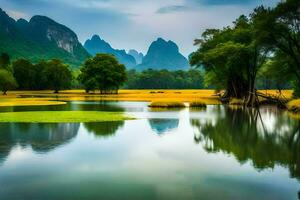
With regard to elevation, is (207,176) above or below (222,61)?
below

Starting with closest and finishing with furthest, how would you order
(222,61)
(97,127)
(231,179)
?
(231,179) < (97,127) < (222,61)

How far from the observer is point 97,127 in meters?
34.9

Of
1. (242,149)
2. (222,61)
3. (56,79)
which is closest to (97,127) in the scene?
(242,149)

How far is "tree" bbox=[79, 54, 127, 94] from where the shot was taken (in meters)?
128

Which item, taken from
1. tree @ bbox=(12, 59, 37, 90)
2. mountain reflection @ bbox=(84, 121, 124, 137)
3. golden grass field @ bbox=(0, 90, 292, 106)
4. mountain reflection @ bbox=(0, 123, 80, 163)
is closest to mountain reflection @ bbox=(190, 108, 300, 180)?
mountain reflection @ bbox=(84, 121, 124, 137)

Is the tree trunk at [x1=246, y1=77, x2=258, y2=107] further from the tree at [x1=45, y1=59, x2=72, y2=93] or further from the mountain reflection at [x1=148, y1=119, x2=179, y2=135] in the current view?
the tree at [x1=45, y1=59, x2=72, y2=93]

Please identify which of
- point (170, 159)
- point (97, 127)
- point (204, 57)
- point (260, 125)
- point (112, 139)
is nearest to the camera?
point (170, 159)

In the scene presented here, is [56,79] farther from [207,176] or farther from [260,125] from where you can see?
[207,176]

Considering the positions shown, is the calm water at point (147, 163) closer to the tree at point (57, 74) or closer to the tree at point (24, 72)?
the tree at point (57, 74)

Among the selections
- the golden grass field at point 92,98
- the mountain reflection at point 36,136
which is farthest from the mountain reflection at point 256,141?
the golden grass field at point 92,98

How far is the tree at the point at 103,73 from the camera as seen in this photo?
419ft

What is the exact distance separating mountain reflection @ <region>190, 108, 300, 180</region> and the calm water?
6cm

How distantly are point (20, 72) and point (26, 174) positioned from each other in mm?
146390

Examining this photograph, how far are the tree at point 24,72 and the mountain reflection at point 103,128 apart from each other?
412 feet
